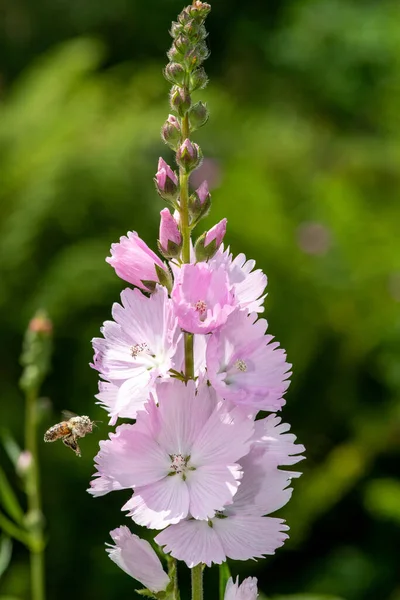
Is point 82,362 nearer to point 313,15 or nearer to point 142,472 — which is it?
point 142,472

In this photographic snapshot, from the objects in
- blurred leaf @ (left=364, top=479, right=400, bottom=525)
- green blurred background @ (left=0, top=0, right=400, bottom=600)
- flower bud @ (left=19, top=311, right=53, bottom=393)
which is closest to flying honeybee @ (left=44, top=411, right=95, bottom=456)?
flower bud @ (left=19, top=311, right=53, bottom=393)

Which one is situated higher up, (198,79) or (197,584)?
(198,79)

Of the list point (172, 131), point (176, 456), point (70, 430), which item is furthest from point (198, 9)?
point (70, 430)

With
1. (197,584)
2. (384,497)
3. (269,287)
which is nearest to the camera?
(197,584)

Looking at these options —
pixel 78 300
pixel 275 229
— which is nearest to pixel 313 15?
pixel 275 229

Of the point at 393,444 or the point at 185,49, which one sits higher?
the point at 393,444

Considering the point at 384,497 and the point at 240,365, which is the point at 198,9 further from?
the point at 384,497
